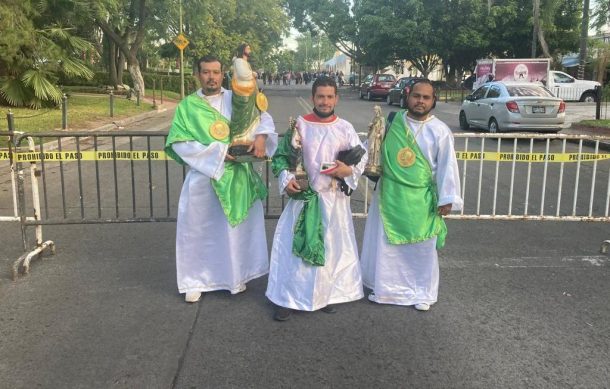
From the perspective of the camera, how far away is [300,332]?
380 centimetres

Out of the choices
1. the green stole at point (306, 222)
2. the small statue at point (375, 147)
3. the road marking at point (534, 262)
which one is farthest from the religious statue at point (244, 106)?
the road marking at point (534, 262)

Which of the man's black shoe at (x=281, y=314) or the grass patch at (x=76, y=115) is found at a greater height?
the grass patch at (x=76, y=115)

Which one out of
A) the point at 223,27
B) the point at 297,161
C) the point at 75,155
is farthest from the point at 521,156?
the point at 223,27

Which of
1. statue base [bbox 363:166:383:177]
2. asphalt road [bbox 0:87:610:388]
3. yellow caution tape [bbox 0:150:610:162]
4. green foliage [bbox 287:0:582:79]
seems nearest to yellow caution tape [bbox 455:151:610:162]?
yellow caution tape [bbox 0:150:610:162]

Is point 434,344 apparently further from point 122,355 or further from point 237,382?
point 122,355

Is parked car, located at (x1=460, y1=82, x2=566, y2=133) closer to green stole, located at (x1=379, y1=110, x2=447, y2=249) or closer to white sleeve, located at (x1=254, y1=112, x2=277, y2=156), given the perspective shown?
green stole, located at (x1=379, y1=110, x2=447, y2=249)

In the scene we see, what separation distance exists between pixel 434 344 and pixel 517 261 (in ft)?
6.66

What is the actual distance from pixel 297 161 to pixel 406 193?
802 millimetres

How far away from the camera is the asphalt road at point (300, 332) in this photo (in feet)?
10.7

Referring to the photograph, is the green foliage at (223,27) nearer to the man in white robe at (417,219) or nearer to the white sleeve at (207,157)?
the white sleeve at (207,157)

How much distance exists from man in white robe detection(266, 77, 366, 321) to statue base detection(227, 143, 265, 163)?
268 mm

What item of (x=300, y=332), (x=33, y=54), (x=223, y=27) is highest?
(x=223, y=27)

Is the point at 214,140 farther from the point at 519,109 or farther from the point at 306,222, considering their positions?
the point at 519,109

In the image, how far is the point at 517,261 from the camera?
5.32 m
